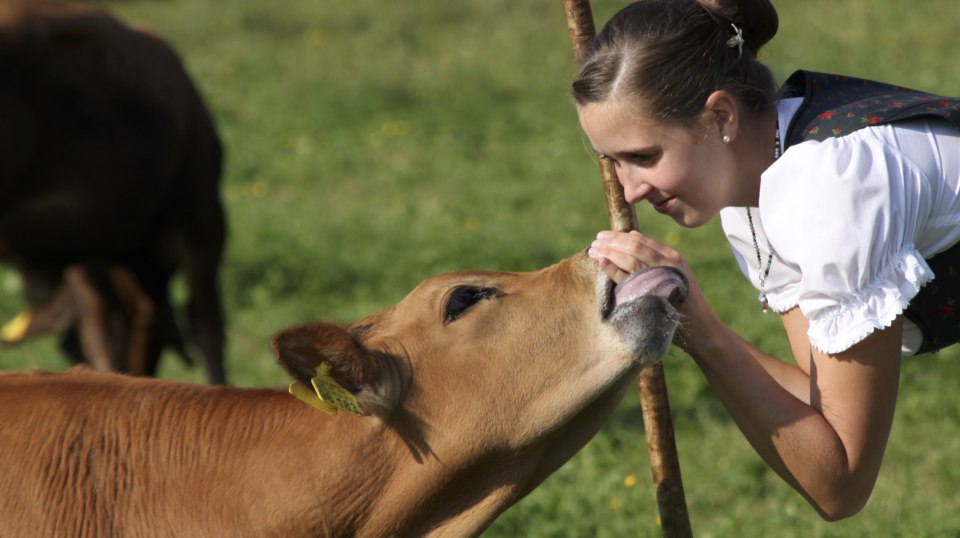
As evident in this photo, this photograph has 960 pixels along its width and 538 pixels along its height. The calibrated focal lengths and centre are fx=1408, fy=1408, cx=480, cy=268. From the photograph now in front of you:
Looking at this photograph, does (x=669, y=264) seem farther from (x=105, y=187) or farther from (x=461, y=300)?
(x=105, y=187)

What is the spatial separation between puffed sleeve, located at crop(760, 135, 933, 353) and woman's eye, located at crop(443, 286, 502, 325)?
0.72m

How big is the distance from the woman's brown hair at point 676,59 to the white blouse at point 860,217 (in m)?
0.25

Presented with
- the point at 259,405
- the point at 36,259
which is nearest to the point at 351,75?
the point at 36,259

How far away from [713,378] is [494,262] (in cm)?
547

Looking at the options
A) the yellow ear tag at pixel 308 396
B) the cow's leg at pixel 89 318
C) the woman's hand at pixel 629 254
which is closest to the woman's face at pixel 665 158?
the woman's hand at pixel 629 254

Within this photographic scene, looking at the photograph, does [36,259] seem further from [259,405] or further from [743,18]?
[743,18]

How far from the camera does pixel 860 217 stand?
2969 mm

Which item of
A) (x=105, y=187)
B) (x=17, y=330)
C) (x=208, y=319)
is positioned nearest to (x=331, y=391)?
(x=105, y=187)

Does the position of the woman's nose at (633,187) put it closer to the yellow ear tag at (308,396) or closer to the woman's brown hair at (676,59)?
the woman's brown hair at (676,59)

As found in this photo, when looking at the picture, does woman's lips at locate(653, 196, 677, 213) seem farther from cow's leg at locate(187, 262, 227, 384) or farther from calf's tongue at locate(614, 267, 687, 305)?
cow's leg at locate(187, 262, 227, 384)

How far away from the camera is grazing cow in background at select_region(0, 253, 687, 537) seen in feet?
10.6

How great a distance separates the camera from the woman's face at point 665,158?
324cm

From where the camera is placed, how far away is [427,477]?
326 cm

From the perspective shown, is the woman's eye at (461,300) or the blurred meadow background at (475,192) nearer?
the woman's eye at (461,300)
